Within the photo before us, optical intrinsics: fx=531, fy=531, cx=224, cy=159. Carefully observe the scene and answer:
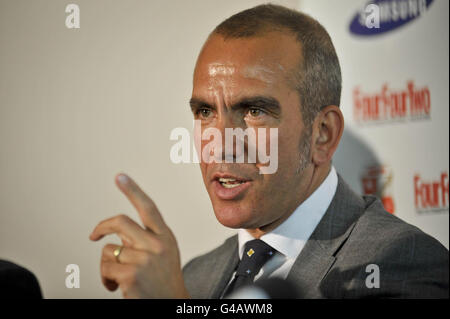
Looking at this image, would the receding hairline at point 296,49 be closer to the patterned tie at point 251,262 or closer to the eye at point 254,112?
the eye at point 254,112

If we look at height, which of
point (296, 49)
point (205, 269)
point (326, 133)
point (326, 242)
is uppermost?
point (296, 49)

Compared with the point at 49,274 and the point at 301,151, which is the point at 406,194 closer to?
the point at 301,151

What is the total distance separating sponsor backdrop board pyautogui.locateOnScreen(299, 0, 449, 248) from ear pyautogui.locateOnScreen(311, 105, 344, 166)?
383mm

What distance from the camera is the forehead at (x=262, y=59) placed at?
4.60ft

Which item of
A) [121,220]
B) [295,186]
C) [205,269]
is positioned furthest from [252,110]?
[205,269]

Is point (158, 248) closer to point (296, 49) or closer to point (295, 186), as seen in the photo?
point (295, 186)

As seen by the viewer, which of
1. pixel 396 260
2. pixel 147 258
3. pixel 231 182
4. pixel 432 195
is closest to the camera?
pixel 147 258

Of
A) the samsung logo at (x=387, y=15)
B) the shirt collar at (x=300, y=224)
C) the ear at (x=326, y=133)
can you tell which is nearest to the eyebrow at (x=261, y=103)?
the ear at (x=326, y=133)

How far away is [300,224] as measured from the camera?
4.89 ft

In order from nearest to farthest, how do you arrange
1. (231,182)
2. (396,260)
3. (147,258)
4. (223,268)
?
(147,258) < (396,260) < (231,182) < (223,268)

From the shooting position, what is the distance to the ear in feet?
4.87

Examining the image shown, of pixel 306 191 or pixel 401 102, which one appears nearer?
pixel 306 191

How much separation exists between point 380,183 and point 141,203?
105 centimetres

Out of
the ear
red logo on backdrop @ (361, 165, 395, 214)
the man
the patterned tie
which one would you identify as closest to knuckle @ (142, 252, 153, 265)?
the man
